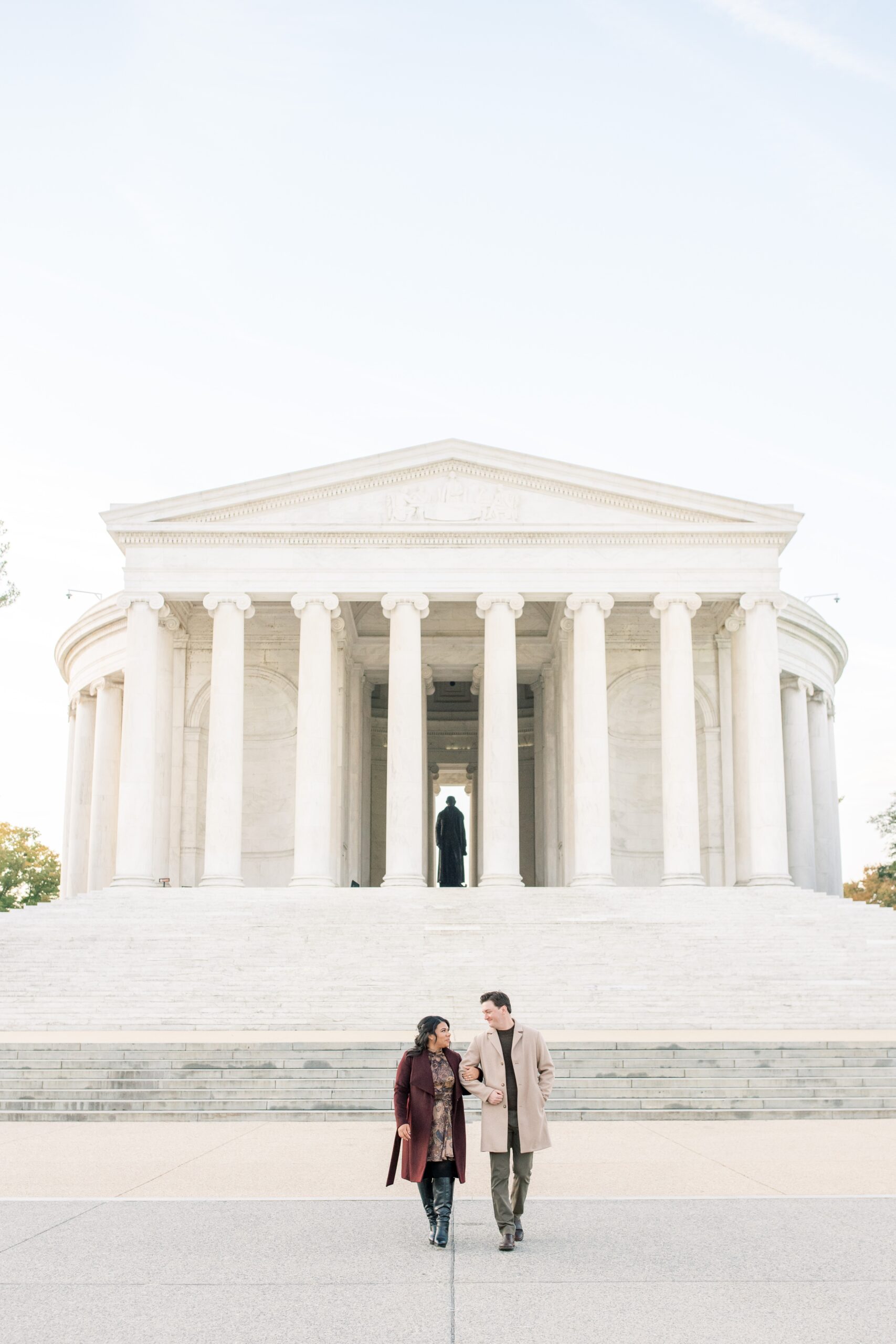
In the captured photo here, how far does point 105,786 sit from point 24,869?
42.8 metres

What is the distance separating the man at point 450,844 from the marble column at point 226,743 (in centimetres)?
1255

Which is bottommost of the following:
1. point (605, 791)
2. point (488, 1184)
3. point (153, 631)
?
point (488, 1184)

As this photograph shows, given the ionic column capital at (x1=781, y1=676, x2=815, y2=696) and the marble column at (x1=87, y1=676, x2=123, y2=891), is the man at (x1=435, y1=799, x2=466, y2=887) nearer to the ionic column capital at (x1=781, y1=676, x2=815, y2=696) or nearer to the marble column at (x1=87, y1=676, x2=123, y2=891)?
the marble column at (x1=87, y1=676, x2=123, y2=891)

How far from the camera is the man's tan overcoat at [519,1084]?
13.3 metres

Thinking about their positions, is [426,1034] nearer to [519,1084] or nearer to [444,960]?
[519,1084]

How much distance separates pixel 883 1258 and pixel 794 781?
49.9m

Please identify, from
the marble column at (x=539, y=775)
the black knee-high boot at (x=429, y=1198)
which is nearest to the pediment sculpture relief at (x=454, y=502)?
the marble column at (x=539, y=775)

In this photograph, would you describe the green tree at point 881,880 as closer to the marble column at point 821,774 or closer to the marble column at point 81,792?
the marble column at point 821,774

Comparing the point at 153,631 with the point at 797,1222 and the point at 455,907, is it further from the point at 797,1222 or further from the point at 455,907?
the point at 797,1222

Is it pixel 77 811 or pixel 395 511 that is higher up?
pixel 395 511

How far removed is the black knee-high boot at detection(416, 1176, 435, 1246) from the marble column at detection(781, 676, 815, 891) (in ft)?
158

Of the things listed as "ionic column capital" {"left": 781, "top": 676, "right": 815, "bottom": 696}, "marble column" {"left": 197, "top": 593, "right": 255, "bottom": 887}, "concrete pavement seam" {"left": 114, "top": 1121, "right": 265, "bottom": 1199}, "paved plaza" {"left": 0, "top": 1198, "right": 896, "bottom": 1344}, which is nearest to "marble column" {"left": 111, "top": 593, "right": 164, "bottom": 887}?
"marble column" {"left": 197, "top": 593, "right": 255, "bottom": 887}

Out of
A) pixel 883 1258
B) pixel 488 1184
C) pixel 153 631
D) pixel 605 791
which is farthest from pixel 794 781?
pixel 883 1258

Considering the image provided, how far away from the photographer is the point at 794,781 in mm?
60531
